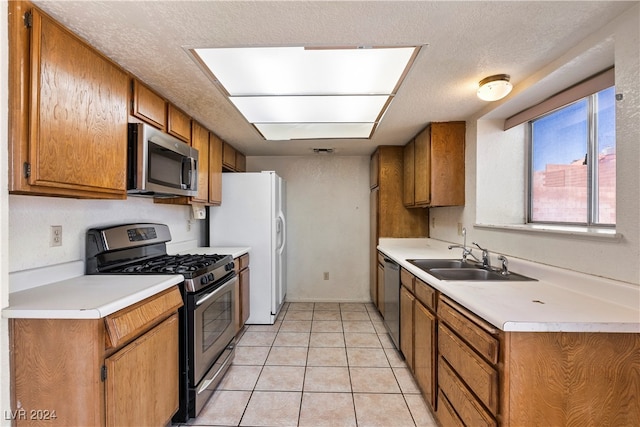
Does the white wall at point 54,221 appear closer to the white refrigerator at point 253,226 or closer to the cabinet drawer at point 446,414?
the white refrigerator at point 253,226

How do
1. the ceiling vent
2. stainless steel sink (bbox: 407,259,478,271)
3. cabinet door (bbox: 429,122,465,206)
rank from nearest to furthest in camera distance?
stainless steel sink (bbox: 407,259,478,271) → cabinet door (bbox: 429,122,465,206) → the ceiling vent

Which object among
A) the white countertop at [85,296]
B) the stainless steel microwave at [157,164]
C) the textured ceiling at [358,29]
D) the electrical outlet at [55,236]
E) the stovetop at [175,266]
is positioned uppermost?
the textured ceiling at [358,29]

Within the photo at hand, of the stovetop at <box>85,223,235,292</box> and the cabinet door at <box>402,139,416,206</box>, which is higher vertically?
the cabinet door at <box>402,139,416,206</box>

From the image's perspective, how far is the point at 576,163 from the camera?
5.89 ft

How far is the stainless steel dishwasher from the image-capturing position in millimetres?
2500

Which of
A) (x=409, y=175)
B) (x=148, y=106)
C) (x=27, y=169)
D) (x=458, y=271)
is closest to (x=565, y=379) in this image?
(x=458, y=271)

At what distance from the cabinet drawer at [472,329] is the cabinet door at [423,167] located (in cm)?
140

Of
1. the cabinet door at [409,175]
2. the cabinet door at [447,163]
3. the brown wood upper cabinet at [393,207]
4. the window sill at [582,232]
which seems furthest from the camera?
the brown wood upper cabinet at [393,207]

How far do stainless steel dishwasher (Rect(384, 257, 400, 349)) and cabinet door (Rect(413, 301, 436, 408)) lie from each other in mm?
445

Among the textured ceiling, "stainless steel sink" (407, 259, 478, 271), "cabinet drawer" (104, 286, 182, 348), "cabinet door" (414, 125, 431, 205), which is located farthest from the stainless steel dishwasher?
"cabinet drawer" (104, 286, 182, 348)

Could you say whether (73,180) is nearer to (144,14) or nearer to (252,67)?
(144,14)

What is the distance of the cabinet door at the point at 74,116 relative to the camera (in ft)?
3.86

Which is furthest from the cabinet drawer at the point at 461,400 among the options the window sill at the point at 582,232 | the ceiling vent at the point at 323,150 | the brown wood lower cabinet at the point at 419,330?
the ceiling vent at the point at 323,150

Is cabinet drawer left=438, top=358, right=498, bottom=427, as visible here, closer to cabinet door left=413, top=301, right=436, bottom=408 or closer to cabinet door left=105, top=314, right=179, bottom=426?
cabinet door left=413, top=301, right=436, bottom=408
